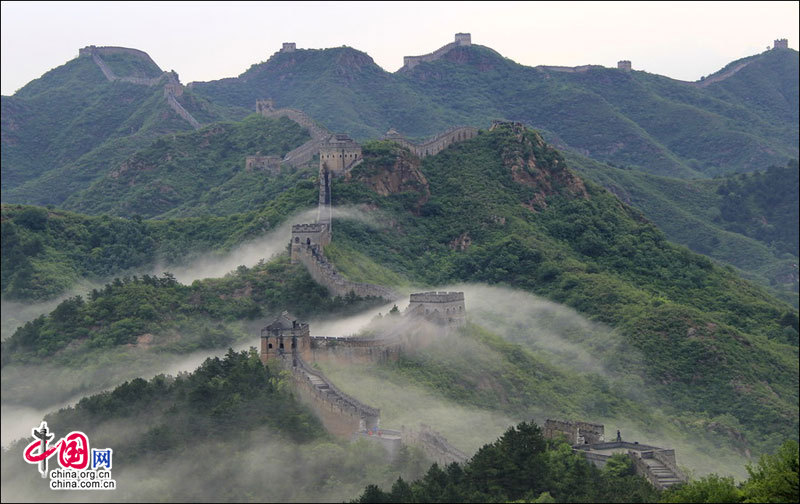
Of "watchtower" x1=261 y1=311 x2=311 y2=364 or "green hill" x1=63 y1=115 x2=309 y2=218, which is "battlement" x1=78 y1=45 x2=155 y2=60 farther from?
"watchtower" x1=261 y1=311 x2=311 y2=364

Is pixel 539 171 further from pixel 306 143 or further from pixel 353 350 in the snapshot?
pixel 353 350

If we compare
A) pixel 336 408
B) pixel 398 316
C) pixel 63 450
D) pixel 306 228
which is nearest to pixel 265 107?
pixel 306 228

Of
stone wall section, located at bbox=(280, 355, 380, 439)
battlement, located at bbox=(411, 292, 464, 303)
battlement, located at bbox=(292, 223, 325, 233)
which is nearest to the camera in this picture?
stone wall section, located at bbox=(280, 355, 380, 439)

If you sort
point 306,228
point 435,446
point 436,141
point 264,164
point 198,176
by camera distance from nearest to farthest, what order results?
point 435,446
point 306,228
point 436,141
point 264,164
point 198,176

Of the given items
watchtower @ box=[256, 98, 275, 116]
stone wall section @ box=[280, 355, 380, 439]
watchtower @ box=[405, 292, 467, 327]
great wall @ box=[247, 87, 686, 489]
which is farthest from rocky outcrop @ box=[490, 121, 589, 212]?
stone wall section @ box=[280, 355, 380, 439]

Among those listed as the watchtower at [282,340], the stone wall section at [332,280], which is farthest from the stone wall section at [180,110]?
the watchtower at [282,340]

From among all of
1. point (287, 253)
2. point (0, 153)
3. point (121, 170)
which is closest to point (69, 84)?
point (0, 153)
